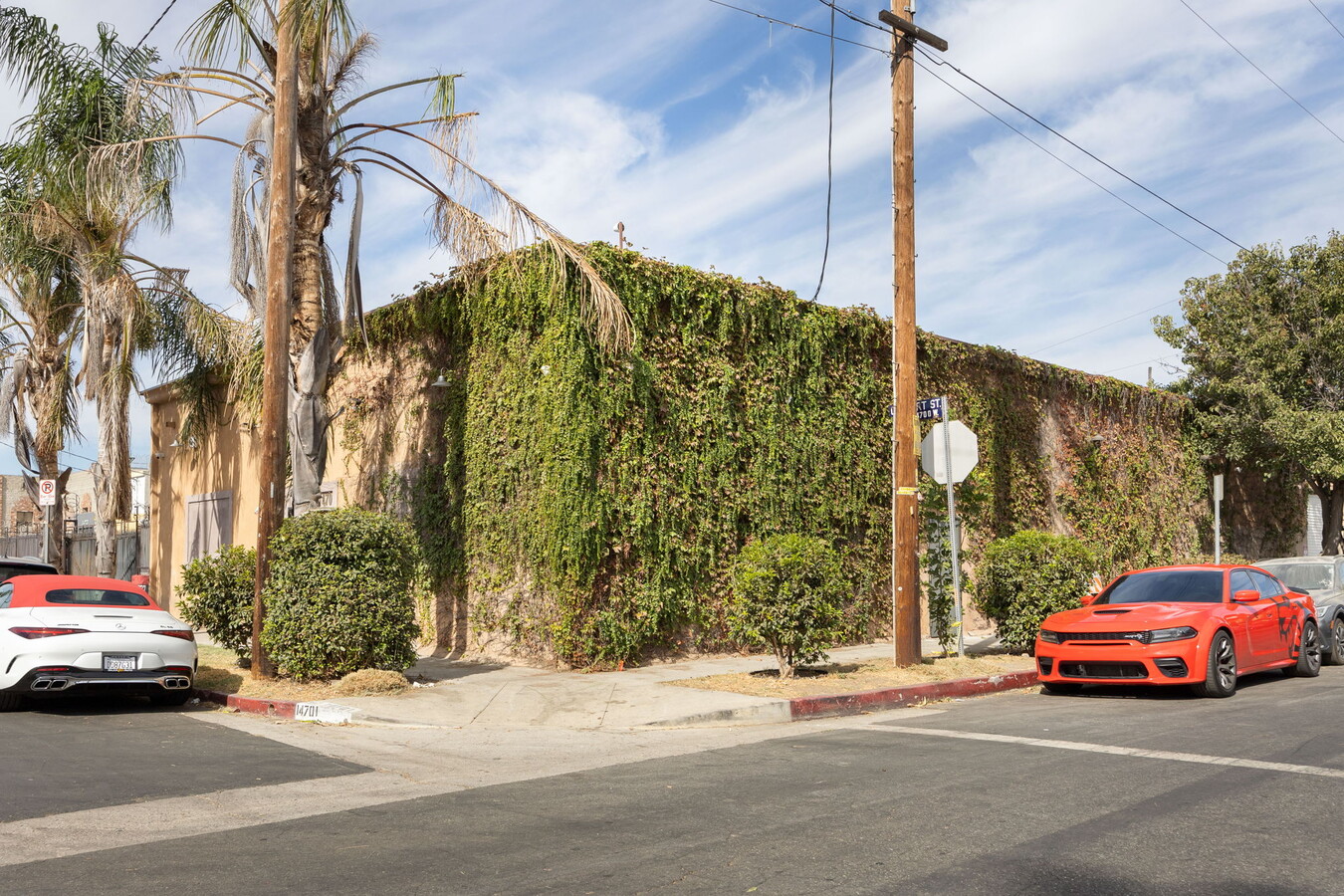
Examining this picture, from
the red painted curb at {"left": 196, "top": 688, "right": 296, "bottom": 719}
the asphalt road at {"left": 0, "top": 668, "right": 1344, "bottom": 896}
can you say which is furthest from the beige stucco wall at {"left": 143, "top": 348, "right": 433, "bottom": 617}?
the asphalt road at {"left": 0, "top": 668, "right": 1344, "bottom": 896}

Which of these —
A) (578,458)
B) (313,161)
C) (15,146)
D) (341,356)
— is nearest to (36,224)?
(15,146)

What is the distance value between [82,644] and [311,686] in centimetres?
226

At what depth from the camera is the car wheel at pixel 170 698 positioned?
37.2 ft

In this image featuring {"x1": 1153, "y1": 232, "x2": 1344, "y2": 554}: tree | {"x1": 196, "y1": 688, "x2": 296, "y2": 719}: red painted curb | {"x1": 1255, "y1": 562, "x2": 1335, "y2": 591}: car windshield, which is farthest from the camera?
{"x1": 1153, "y1": 232, "x2": 1344, "y2": 554}: tree

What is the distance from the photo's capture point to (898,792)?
6402mm

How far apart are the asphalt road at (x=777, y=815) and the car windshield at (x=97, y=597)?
1828 millimetres

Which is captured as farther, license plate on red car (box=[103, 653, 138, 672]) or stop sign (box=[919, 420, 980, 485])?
stop sign (box=[919, 420, 980, 485])

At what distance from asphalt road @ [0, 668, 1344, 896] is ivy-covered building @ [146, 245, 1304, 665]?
401 cm

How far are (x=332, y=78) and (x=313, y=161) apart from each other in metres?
1.12

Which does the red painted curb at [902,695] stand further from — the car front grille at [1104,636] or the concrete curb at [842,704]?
the car front grille at [1104,636]

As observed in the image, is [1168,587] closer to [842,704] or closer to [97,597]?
[842,704]

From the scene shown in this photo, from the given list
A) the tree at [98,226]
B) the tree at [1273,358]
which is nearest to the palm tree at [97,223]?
the tree at [98,226]

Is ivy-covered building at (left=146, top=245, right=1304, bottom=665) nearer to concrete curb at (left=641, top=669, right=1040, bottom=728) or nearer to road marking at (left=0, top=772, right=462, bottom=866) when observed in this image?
concrete curb at (left=641, top=669, right=1040, bottom=728)

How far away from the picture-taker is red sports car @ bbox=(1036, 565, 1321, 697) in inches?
415
